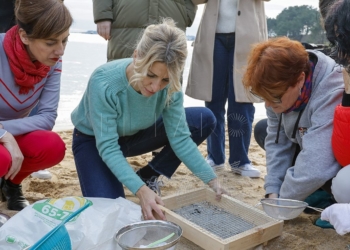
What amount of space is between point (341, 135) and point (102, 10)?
133 cm

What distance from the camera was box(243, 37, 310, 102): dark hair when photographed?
4.88 ft

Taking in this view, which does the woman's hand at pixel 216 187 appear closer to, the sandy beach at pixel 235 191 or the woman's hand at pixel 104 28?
the sandy beach at pixel 235 191

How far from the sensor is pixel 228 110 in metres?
2.33

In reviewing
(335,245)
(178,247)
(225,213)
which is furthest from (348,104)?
(178,247)

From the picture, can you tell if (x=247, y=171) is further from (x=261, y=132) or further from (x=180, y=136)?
(x=180, y=136)

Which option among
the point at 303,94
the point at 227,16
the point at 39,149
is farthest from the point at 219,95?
the point at 39,149

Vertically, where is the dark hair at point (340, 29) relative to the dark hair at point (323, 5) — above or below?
below

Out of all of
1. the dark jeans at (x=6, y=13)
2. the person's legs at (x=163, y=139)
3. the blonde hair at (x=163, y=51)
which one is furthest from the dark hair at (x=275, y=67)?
the dark jeans at (x=6, y=13)

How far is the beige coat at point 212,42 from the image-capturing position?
222 cm

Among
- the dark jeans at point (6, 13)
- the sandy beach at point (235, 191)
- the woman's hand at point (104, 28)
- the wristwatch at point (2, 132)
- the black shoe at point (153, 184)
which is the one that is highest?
the dark jeans at point (6, 13)

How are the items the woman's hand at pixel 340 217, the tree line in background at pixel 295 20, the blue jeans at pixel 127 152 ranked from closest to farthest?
the woman's hand at pixel 340 217 → the blue jeans at pixel 127 152 → the tree line in background at pixel 295 20

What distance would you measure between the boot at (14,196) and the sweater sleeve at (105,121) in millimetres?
452

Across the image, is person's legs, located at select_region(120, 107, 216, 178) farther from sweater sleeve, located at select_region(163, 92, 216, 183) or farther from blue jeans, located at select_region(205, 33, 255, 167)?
blue jeans, located at select_region(205, 33, 255, 167)

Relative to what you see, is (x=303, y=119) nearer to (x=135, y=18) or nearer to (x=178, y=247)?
(x=178, y=247)
